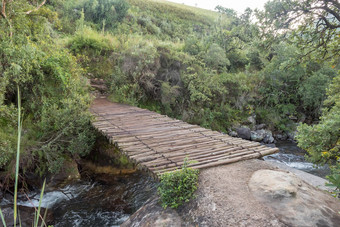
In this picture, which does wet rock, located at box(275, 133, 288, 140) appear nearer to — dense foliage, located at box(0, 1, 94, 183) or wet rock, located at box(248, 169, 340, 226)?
wet rock, located at box(248, 169, 340, 226)

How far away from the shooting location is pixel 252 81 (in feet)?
37.2

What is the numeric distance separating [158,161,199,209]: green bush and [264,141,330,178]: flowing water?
223 inches

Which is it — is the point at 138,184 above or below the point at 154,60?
below

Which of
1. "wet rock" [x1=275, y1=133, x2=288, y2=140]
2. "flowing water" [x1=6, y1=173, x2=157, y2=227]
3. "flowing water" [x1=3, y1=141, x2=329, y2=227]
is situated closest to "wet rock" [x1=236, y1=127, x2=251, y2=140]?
"wet rock" [x1=275, y1=133, x2=288, y2=140]

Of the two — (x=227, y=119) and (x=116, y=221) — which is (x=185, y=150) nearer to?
(x=116, y=221)

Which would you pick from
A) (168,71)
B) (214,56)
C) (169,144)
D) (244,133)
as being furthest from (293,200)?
(214,56)

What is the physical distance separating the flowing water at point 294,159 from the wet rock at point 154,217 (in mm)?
5882

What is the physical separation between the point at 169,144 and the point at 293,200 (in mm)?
1989

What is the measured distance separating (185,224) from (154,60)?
6976 mm

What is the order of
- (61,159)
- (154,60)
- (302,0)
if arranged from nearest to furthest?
1. (302,0)
2. (61,159)
3. (154,60)

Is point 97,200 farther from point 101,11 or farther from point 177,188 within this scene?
point 101,11

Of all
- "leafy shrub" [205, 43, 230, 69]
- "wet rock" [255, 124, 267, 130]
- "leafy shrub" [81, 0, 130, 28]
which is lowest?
"wet rock" [255, 124, 267, 130]

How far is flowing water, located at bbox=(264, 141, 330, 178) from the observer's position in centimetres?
676

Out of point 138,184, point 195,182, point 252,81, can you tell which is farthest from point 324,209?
point 252,81
